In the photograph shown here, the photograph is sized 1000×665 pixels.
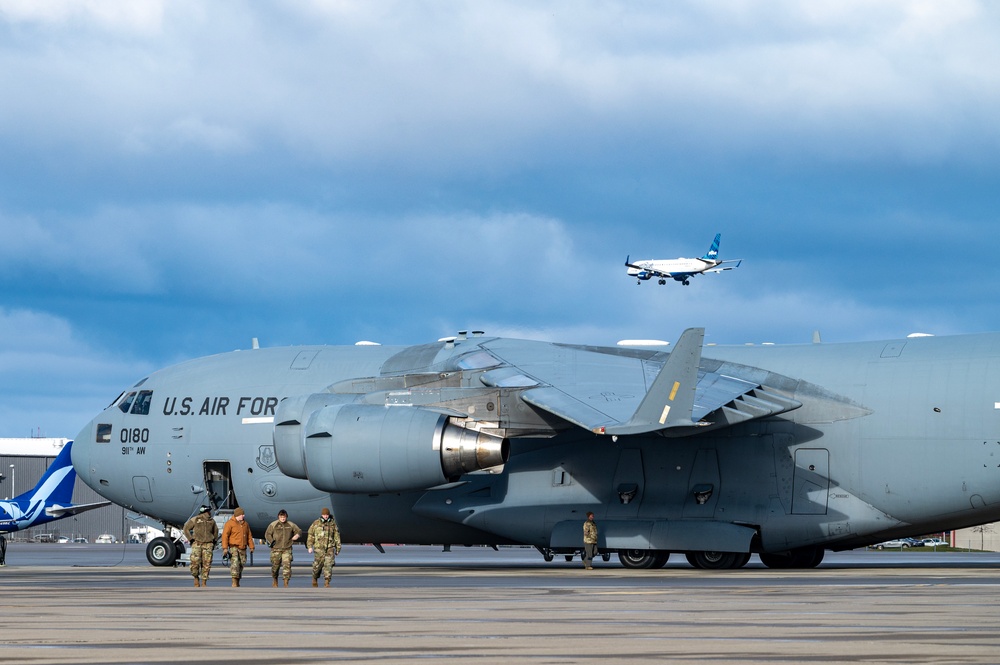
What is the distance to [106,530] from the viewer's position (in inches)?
3969

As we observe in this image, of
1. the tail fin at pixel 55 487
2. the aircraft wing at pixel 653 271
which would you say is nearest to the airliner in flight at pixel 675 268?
the aircraft wing at pixel 653 271

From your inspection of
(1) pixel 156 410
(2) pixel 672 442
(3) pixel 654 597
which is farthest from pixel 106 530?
(3) pixel 654 597

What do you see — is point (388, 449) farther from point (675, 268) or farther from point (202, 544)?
point (675, 268)

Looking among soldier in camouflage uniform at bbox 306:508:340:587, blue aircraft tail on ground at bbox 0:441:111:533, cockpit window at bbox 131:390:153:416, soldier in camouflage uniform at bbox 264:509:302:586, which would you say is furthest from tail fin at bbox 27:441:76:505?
soldier in camouflage uniform at bbox 306:508:340:587

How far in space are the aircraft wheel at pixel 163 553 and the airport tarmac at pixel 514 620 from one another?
7292 millimetres

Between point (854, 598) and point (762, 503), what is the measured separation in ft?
32.1

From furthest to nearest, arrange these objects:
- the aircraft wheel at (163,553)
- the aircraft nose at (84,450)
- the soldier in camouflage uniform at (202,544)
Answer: the aircraft nose at (84,450)
the aircraft wheel at (163,553)
the soldier in camouflage uniform at (202,544)

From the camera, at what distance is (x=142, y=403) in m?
30.7

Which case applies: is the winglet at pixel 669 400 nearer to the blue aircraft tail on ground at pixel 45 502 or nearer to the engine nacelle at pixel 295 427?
the engine nacelle at pixel 295 427

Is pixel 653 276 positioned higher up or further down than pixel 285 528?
higher up

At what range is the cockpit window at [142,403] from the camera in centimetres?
3056

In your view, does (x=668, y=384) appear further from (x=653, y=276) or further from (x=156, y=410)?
(x=653, y=276)

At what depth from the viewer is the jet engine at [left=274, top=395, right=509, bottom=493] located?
81.3ft

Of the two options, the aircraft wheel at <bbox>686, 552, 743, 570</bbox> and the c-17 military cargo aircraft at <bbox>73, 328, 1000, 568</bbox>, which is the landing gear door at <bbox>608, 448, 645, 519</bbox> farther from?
the aircraft wheel at <bbox>686, 552, 743, 570</bbox>
